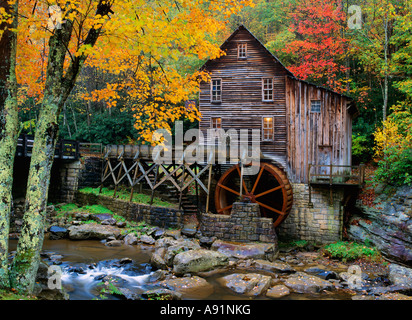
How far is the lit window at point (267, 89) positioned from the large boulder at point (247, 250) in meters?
7.84

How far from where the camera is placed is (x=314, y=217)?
14258 millimetres

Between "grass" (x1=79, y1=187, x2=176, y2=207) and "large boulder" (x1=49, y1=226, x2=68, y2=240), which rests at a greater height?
"grass" (x1=79, y1=187, x2=176, y2=207)

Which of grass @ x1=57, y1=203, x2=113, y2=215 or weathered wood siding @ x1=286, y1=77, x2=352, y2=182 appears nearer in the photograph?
weathered wood siding @ x1=286, y1=77, x2=352, y2=182

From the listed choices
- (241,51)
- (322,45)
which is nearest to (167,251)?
(241,51)

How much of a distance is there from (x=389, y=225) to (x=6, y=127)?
13211 mm

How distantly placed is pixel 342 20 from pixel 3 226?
900 inches

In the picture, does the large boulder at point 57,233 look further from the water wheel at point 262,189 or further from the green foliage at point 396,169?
the green foliage at point 396,169

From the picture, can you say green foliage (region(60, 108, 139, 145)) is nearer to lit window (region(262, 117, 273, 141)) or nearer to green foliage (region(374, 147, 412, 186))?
lit window (region(262, 117, 273, 141))

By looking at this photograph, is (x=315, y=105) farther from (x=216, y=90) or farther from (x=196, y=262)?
(x=196, y=262)

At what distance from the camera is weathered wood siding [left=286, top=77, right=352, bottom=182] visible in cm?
1460

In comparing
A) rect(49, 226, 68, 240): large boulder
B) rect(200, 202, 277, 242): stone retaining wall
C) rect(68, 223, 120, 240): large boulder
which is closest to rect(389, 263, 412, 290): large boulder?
rect(200, 202, 277, 242): stone retaining wall

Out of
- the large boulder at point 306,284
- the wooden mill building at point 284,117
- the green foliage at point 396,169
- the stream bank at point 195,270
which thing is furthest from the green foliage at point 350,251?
the large boulder at point 306,284

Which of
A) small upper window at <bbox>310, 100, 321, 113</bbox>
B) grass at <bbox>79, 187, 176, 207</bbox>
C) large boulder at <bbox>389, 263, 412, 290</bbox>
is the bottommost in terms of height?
large boulder at <bbox>389, 263, 412, 290</bbox>
